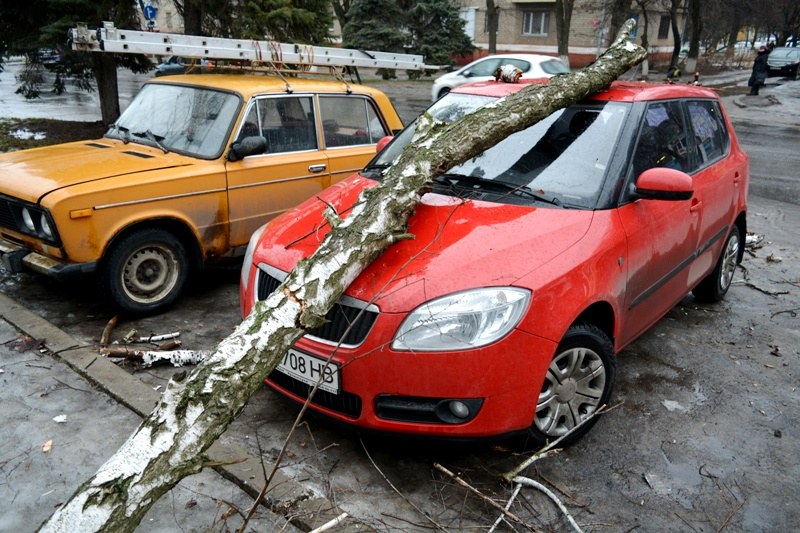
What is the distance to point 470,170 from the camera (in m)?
4.24

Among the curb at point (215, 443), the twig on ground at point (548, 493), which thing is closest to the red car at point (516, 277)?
the twig on ground at point (548, 493)

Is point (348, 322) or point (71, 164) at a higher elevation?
point (71, 164)

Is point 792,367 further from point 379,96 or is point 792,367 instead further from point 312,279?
point 379,96

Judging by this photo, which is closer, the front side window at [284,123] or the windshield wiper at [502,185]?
the windshield wiper at [502,185]

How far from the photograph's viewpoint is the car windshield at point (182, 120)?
18.6 feet

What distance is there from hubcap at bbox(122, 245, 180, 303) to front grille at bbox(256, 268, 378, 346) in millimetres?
2472

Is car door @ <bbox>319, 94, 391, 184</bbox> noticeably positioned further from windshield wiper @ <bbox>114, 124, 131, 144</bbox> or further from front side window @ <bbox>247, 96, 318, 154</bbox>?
windshield wiper @ <bbox>114, 124, 131, 144</bbox>

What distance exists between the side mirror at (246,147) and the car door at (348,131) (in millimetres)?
929

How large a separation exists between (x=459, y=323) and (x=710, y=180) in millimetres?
2873

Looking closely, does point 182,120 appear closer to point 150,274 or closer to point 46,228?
point 150,274

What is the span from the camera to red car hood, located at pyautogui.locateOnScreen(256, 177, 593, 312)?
3191 mm

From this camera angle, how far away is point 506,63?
65.9 ft

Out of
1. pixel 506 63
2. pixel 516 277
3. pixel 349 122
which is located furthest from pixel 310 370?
pixel 506 63

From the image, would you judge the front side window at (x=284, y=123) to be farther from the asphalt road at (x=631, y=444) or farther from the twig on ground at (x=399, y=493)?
the twig on ground at (x=399, y=493)
